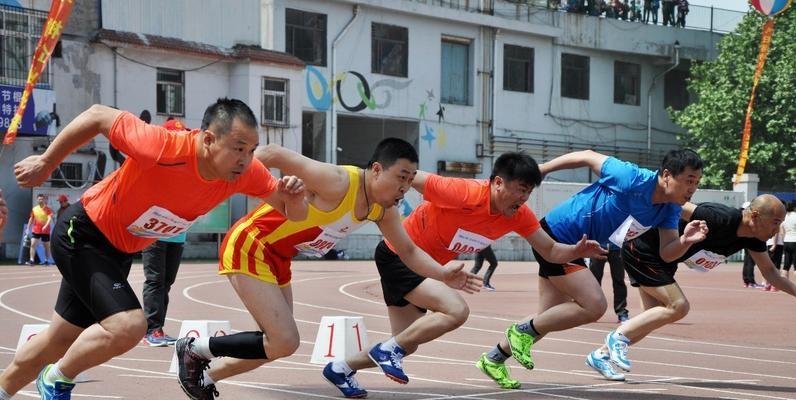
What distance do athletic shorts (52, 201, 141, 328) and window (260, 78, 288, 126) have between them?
30.9 m

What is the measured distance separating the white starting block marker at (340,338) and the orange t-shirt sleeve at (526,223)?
2.05 m

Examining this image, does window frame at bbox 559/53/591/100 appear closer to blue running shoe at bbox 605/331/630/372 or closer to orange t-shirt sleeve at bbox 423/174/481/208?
blue running shoe at bbox 605/331/630/372

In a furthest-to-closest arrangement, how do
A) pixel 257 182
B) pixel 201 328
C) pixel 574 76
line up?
pixel 574 76, pixel 201 328, pixel 257 182

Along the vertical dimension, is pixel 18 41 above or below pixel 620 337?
above

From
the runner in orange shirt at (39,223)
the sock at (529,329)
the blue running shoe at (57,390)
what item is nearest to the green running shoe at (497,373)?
the sock at (529,329)

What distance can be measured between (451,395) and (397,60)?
34152mm

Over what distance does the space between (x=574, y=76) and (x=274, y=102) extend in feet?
50.1

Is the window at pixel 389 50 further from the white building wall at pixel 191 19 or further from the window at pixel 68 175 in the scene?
the window at pixel 68 175

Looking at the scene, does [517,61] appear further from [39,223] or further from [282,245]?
[282,245]

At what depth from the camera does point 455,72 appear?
147 ft

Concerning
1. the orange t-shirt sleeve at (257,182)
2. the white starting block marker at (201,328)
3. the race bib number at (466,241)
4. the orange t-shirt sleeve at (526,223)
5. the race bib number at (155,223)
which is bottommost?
the white starting block marker at (201,328)

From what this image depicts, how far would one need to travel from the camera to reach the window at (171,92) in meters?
35.9

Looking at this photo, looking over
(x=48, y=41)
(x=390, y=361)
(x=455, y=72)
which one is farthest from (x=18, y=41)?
(x=390, y=361)

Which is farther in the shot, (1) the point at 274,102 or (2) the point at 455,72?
(2) the point at 455,72
